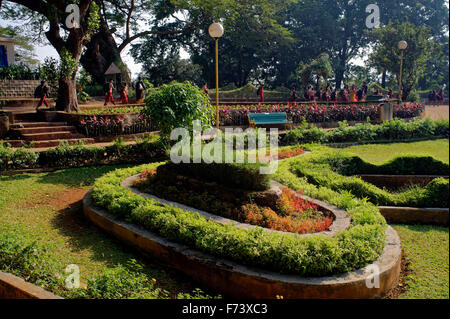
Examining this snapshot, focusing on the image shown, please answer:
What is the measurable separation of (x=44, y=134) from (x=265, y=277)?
10.8 metres

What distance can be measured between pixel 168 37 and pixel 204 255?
29.9 metres

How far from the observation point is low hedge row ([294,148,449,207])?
6.39 m

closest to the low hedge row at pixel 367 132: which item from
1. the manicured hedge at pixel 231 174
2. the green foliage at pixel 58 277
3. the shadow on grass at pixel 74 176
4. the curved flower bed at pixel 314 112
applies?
the curved flower bed at pixel 314 112

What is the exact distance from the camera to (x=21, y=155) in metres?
9.28

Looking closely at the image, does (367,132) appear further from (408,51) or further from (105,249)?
(408,51)

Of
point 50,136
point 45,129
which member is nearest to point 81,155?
point 50,136

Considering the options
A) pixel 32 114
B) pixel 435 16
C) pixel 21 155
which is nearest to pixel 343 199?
pixel 21 155

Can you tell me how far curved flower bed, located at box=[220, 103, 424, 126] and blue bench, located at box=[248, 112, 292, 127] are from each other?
29.1 inches

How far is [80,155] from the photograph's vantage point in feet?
32.9

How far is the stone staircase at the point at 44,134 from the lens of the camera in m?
11.9

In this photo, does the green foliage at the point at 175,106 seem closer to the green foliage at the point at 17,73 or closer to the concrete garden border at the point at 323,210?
the concrete garden border at the point at 323,210

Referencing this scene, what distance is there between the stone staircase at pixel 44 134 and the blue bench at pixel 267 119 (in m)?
6.05

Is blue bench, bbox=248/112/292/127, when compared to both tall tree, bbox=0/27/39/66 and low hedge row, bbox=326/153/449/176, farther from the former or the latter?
tall tree, bbox=0/27/39/66
